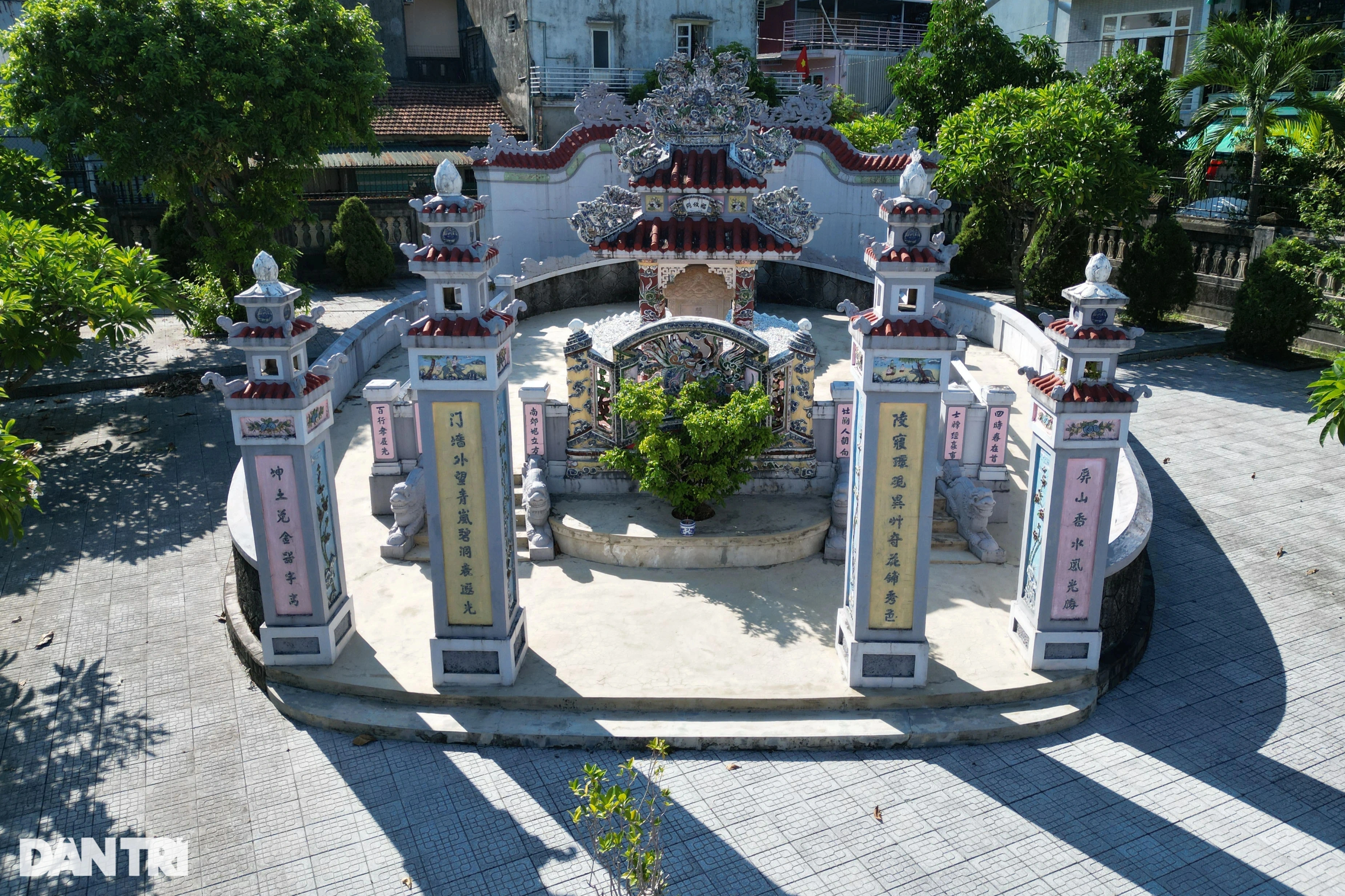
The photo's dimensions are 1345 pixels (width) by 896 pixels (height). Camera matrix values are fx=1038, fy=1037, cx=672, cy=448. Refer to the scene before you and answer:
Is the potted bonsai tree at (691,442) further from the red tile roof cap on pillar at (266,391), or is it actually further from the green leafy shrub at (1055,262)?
the green leafy shrub at (1055,262)

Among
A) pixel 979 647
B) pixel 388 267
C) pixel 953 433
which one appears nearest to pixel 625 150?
pixel 953 433

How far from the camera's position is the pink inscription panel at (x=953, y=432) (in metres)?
11.6

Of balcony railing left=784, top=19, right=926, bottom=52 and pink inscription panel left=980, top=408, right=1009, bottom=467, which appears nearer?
pink inscription panel left=980, top=408, right=1009, bottom=467

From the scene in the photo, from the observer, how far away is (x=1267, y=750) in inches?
314

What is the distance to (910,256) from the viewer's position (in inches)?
306

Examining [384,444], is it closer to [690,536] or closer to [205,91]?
[690,536]

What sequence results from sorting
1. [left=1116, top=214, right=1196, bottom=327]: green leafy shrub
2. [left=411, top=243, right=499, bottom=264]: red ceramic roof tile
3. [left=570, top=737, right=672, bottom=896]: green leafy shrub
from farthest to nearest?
[left=1116, top=214, right=1196, bottom=327]: green leafy shrub → [left=411, top=243, right=499, bottom=264]: red ceramic roof tile → [left=570, top=737, right=672, bottom=896]: green leafy shrub

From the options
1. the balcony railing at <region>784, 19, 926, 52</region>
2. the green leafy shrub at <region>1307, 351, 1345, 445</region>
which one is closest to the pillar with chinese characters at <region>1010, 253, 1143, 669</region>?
the green leafy shrub at <region>1307, 351, 1345, 445</region>

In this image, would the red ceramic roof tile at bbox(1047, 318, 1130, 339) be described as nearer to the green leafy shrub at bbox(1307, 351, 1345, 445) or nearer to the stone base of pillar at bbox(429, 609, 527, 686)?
the green leafy shrub at bbox(1307, 351, 1345, 445)

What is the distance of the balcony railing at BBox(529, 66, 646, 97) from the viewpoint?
92.7 ft

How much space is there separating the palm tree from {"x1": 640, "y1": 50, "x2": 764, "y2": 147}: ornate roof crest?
34.6 ft

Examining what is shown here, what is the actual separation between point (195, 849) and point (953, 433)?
840 cm

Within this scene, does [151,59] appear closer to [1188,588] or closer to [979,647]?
[979,647]
